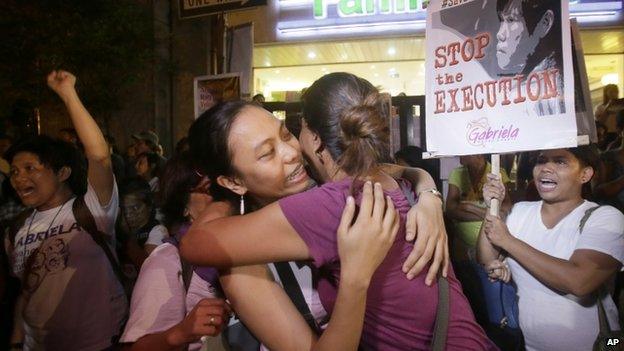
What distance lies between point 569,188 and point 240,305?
2.32 m

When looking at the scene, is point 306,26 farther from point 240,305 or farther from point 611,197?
point 240,305

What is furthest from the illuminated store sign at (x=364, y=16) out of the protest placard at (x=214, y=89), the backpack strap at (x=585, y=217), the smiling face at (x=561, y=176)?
the backpack strap at (x=585, y=217)

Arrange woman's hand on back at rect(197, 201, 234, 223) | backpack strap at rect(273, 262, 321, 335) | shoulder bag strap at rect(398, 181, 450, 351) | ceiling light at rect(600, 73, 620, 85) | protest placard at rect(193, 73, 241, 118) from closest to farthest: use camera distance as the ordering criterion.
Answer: shoulder bag strap at rect(398, 181, 450, 351)
backpack strap at rect(273, 262, 321, 335)
woman's hand on back at rect(197, 201, 234, 223)
protest placard at rect(193, 73, 241, 118)
ceiling light at rect(600, 73, 620, 85)

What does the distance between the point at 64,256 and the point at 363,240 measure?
227cm

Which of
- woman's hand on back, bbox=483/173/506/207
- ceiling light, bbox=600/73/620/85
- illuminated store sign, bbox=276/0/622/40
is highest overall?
illuminated store sign, bbox=276/0/622/40

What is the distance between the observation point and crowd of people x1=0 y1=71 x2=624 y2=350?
1.41m

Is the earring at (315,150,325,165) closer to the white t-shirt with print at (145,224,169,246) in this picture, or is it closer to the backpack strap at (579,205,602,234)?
the backpack strap at (579,205,602,234)

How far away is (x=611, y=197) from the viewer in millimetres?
4211

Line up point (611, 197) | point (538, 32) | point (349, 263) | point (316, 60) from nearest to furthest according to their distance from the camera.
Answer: point (349, 263) < point (538, 32) < point (611, 197) < point (316, 60)

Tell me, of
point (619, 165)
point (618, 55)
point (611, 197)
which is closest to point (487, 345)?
point (611, 197)

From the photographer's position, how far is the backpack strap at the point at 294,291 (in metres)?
1.60

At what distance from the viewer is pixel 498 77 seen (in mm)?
2836

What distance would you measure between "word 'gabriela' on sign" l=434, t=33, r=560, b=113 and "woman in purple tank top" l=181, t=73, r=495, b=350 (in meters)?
1.39

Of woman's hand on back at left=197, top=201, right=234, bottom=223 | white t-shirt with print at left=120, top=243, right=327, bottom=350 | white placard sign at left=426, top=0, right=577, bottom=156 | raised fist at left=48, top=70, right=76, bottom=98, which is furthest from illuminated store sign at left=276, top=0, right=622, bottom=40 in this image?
white t-shirt with print at left=120, top=243, right=327, bottom=350
